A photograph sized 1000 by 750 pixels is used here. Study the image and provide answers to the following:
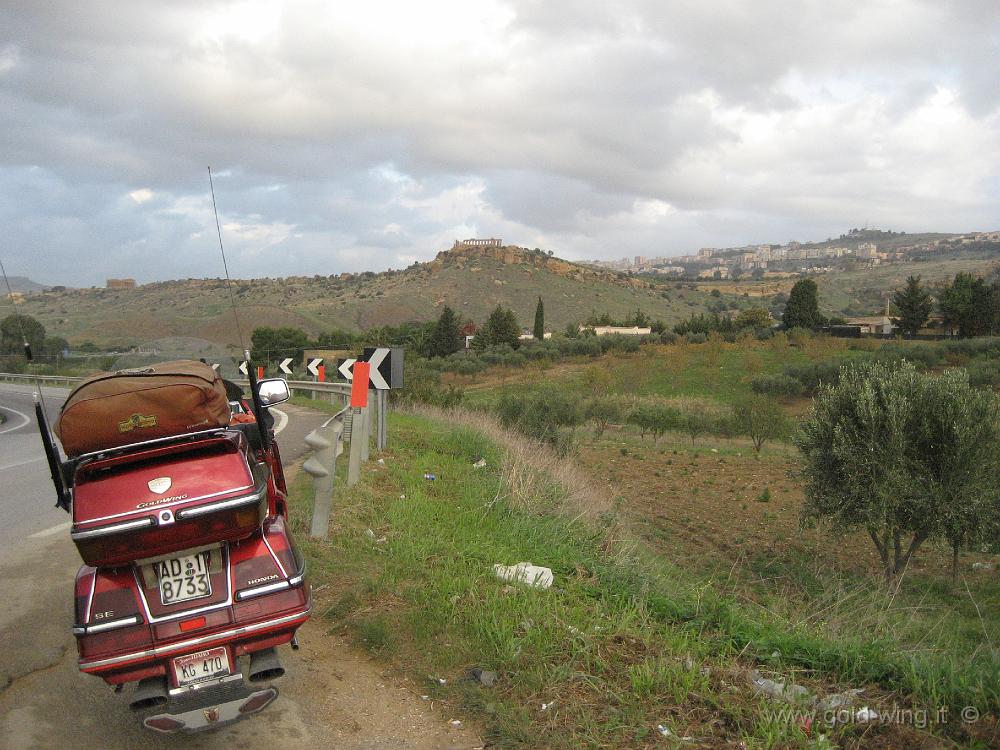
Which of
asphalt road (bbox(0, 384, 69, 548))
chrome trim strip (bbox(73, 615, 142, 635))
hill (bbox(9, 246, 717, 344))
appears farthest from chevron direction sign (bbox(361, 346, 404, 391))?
hill (bbox(9, 246, 717, 344))

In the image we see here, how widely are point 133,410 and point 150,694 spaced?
1.39 m

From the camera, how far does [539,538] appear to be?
7.42 metres

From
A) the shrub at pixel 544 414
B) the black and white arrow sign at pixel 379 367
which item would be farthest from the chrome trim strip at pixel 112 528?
the shrub at pixel 544 414

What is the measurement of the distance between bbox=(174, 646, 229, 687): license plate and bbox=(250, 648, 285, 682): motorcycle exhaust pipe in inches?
5.3

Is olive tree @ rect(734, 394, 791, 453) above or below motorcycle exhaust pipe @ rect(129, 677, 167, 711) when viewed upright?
below

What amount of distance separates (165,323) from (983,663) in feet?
88.1

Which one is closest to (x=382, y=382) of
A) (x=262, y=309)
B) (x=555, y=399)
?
(x=555, y=399)

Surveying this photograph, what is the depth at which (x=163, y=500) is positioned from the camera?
369 cm

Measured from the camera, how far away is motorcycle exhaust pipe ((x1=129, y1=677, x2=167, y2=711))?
3657 mm

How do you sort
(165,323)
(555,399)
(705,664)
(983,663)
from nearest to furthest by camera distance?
(983,663) → (705,664) → (165,323) → (555,399)

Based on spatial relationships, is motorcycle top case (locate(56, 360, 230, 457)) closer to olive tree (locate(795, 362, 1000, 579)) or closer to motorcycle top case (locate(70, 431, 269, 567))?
motorcycle top case (locate(70, 431, 269, 567))

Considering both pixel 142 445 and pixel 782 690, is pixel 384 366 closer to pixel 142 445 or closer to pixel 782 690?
pixel 142 445

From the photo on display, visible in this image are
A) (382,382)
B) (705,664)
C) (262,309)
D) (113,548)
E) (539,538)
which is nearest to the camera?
(113,548)

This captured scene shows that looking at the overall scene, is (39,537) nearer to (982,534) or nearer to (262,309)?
(982,534)
